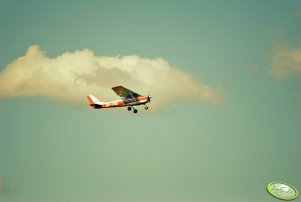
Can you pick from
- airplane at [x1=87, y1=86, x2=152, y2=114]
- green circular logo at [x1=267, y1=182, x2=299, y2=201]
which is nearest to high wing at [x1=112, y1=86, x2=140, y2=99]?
airplane at [x1=87, y1=86, x2=152, y2=114]

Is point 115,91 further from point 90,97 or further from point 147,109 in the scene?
point 90,97

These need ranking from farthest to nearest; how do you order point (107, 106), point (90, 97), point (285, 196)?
point (90, 97) → point (107, 106) → point (285, 196)

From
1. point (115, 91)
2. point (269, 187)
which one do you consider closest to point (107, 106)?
point (115, 91)

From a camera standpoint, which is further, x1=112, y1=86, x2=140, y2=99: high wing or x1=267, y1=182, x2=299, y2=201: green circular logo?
x1=112, y1=86, x2=140, y2=99: high wing

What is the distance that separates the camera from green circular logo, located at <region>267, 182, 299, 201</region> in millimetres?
51150

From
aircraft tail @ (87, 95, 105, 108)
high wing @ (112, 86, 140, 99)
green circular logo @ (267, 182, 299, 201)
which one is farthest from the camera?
aircraft tail @ (87, 95, 105, 108)

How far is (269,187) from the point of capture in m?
52.2

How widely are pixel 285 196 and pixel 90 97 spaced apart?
69497 millimetres

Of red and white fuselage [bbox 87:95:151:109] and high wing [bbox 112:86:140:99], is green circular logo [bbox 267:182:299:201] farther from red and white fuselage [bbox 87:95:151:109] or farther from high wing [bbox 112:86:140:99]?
high wing [bbox 112:86:140:99]

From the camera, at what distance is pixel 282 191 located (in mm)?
53250

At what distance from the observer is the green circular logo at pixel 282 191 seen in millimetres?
51150

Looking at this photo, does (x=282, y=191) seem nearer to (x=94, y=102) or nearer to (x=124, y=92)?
(x=124, y=92)

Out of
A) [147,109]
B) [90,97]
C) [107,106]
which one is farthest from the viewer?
[90,97]

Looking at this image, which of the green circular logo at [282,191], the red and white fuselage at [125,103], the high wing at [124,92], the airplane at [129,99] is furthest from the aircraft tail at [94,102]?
the green circular logo at [282,191]
